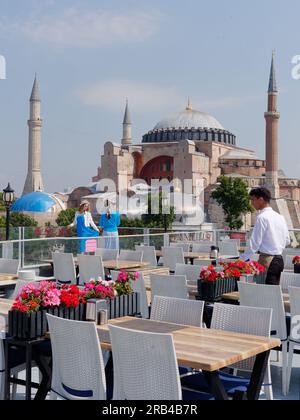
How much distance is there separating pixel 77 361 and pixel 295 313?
2125 mm

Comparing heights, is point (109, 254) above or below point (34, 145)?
below

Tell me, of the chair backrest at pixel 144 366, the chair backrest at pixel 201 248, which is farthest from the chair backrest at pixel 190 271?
the chair backrest at pixel 201 248

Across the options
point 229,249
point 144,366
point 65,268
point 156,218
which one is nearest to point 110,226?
point 229,249

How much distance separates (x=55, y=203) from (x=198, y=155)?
16320 mm

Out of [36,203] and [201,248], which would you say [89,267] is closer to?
[201,248]

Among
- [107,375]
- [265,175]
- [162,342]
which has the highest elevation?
[265,175]

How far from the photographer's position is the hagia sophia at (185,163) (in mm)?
60500

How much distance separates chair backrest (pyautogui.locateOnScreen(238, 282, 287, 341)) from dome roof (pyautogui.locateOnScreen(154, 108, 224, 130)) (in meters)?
68.9

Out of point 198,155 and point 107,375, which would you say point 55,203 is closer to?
point 198,155

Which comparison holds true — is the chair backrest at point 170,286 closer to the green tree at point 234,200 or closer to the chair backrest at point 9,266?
the chair backrest at point 9,266

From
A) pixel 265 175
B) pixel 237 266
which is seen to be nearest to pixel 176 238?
pixel 237 266

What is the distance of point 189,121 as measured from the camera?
242 feet

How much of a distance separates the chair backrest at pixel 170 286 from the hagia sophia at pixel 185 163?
4990 cm
